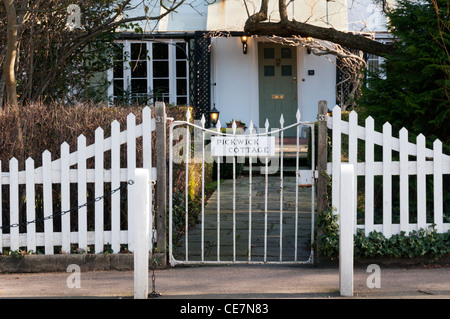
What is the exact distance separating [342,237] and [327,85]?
11.6m

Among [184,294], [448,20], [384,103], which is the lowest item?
[184,294]

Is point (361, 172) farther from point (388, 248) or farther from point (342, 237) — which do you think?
point (342, 237)

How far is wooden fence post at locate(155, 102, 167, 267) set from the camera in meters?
6.03

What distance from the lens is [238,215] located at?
8.75 m

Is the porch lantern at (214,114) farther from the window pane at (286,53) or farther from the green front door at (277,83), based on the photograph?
the window pane at (286,53)

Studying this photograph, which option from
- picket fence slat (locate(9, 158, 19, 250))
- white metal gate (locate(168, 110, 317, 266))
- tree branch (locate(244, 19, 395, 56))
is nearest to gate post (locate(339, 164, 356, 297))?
white metal gate (locate(168, 110, 317, 266))

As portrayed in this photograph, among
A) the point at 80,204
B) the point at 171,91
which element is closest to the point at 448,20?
the point at 80,204

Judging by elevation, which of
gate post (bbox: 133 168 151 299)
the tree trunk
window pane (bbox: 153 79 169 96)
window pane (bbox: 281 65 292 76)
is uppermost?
window pane (bbox: 281 65 292 76)

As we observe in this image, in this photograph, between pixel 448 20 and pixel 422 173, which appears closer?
pixel 422 173

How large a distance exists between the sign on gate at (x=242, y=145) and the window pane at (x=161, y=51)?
36.3 ft

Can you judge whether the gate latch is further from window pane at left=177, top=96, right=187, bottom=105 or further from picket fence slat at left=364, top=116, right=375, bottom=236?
window pane at left=177, top=96, right=187, bottom=105

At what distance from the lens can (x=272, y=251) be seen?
6.86 m

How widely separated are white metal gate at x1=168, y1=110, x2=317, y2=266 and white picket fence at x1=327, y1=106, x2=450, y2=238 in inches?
11.8

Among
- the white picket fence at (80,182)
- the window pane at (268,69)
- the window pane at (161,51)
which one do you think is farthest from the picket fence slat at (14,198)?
the window pane at (268,69)
